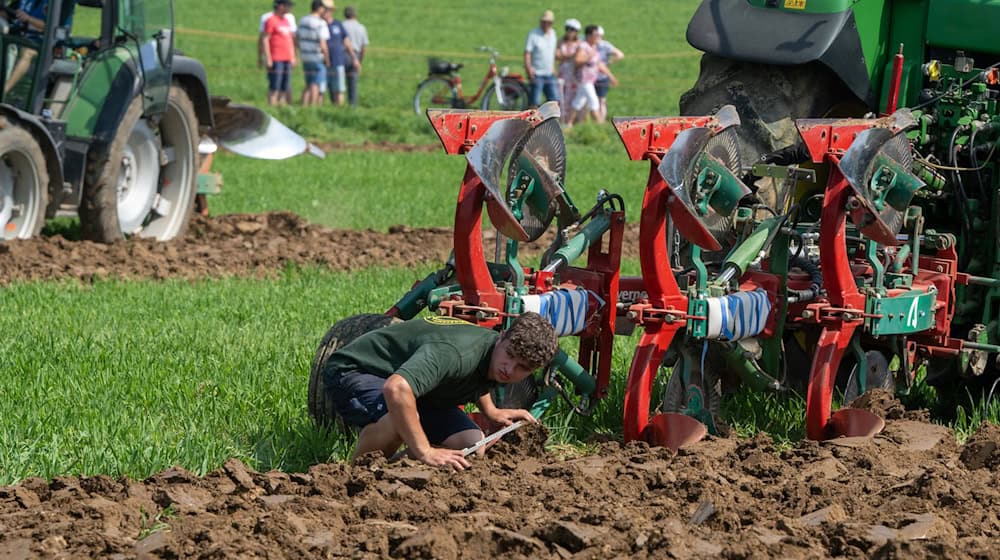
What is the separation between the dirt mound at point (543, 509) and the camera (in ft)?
14.9

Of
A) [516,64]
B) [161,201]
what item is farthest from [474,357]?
[516,64]

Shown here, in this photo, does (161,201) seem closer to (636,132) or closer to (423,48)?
(636,132)

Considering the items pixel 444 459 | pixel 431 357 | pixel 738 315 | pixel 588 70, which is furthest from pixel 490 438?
pixel 588 70

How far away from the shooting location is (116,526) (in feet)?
15.8

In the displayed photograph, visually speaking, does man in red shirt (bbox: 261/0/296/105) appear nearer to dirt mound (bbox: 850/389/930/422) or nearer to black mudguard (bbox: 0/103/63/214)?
black mudguard (bbox: 0/103/63/214)

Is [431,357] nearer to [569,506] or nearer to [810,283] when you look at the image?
[569,506]

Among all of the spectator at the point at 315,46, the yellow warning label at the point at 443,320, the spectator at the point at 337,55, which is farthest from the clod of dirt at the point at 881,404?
the spectator at the point at 337,55

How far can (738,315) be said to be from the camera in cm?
633

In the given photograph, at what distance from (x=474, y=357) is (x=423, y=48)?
33.3m

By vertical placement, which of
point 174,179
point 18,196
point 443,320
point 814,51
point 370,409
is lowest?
point 174,179

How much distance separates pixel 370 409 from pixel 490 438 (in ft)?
1.45

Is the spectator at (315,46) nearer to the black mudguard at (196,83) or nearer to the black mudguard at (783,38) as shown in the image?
the black mudguard at (196,83)

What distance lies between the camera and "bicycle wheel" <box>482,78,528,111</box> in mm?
25484

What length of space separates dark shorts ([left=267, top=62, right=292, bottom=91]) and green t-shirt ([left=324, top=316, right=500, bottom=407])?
60.8 feet
